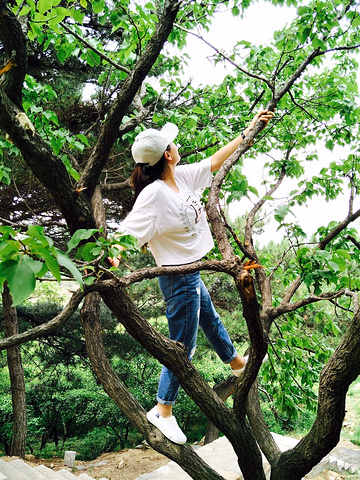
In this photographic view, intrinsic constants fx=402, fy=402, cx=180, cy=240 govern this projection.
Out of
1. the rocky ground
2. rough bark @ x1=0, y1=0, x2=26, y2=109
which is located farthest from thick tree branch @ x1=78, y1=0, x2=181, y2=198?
the rocky ground

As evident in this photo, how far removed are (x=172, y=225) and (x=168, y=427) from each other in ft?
3.13

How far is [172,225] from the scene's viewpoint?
1705 millimetres

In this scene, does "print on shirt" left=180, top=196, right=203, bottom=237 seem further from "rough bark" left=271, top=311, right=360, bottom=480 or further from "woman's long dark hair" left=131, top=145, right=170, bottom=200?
"rough bark" left=271, top=311, right=360, bottom=480

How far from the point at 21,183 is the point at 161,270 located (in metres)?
4.17

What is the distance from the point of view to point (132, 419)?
2.03 meters

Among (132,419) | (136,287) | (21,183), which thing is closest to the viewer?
(132,419)

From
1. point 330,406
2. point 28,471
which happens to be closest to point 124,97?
point 330,406

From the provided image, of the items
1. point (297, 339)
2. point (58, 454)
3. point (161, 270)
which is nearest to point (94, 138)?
point (297, 339)

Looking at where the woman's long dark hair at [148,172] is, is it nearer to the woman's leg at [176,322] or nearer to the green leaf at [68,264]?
the woman's leg at [176,322]

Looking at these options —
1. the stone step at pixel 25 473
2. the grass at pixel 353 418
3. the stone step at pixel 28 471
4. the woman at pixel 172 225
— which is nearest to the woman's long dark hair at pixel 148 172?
the woman at pixel 172 225

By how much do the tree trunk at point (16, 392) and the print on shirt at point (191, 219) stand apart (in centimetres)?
404

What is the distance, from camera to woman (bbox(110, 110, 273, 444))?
1684 millimetres

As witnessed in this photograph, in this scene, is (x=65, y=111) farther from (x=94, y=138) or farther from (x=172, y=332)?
(x=172, y=332)

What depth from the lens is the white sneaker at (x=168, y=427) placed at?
1.86m
